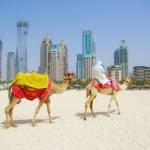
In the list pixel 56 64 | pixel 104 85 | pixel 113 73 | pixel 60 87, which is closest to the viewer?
pixel 60 87

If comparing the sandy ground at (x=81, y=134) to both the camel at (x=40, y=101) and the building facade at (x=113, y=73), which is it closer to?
the camel at (x=40, y=101)

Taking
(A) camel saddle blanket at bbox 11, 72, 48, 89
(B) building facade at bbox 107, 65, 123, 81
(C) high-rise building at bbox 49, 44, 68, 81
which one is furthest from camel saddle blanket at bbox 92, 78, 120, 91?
(C) high-rise building at bbox 49, 44, 68, 81

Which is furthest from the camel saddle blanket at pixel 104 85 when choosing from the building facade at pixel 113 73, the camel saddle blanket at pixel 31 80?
the building facade at pixel 113 73

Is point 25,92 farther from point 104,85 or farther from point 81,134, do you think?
point 104,85

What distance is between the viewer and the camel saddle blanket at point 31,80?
1271 centimetres

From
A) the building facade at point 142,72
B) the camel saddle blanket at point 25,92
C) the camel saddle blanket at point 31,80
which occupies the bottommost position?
the building facade at point 142,72

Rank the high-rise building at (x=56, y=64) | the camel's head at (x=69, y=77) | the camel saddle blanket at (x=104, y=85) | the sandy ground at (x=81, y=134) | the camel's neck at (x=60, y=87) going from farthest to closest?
the high-rise building at (x=56, y=64) < the camel saddle blanket at (x=104, y=85) < the camel's head at (x=69, y=77) < the camel's neck at (x=60, y=87) < the sandy ground at (x=81, y=134)

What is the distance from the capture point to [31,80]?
1277 centimetres

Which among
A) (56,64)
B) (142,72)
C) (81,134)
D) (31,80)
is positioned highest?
(56,64)

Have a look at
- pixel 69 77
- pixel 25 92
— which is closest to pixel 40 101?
pixel 25 92

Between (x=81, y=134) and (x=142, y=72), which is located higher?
(x=81, y=134)

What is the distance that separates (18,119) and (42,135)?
4269 mm

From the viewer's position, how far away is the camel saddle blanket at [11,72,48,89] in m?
12.7

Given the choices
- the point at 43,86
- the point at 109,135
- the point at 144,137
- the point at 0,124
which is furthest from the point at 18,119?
the point at 144,137
